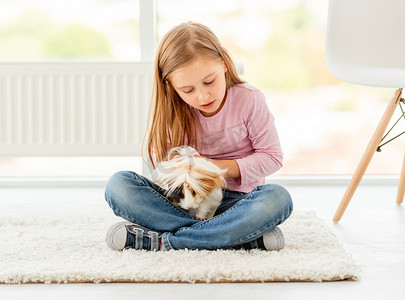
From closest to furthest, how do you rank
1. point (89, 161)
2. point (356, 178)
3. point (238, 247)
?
point (238, 247), point (356, 178), point (89, 161)

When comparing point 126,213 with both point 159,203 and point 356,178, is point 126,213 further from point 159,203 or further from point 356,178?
point 356,178

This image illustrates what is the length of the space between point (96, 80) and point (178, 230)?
3.81 feet

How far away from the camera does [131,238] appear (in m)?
1.26

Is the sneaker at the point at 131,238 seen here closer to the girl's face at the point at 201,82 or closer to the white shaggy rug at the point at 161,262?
the white shaggy rug at the point at 161,262

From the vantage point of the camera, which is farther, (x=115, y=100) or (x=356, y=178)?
(x=115, y=100)

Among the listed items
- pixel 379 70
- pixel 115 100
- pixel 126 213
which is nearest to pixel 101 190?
pixel 115 100

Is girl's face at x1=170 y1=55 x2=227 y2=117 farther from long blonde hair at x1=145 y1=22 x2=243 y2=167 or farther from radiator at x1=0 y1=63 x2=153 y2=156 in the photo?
radiator at x1=0 y1=63 x2=153 y2=156

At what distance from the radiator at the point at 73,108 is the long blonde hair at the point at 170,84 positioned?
31.1 inches

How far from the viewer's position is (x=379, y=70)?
180 cm

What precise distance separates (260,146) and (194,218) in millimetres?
260

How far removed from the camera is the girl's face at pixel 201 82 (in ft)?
4.21

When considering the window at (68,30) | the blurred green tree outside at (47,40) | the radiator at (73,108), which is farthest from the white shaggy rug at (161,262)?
the blurred green tree outside at (47,40)

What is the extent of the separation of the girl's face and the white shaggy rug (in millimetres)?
370

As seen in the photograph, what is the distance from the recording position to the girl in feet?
4.00
